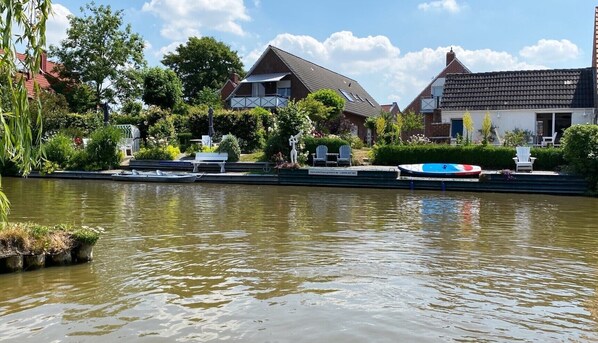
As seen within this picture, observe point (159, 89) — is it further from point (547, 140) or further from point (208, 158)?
point (547, 140)

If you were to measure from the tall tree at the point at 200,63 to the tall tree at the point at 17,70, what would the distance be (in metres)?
52.9

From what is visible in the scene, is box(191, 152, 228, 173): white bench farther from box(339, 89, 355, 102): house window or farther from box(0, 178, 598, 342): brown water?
box(339, 89, 355, 102): house window

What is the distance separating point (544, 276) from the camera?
685cm

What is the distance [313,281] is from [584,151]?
15.7 metres

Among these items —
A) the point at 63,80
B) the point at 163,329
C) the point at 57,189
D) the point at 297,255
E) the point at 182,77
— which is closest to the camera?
the point at 163,329

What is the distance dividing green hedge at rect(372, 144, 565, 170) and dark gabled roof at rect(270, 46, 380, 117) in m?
15.9

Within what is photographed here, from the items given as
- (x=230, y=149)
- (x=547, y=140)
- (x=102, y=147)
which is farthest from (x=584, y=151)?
(x=102, y=147)

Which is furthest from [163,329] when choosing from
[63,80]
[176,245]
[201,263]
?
[63,80]

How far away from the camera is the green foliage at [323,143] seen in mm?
24641

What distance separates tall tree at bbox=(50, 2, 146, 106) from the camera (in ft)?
135

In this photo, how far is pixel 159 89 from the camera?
38469 mm

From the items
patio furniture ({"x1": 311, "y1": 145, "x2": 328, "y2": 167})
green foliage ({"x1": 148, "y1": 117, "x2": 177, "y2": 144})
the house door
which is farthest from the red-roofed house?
green foliage ({"x1": 148, "y1": 117, "x2": 177, "y2": 144})

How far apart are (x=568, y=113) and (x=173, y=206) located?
72.2 ft

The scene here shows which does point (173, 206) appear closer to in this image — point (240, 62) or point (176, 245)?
point (176, 245)
